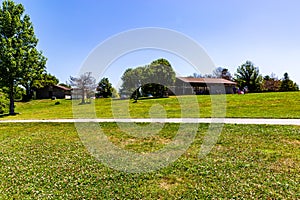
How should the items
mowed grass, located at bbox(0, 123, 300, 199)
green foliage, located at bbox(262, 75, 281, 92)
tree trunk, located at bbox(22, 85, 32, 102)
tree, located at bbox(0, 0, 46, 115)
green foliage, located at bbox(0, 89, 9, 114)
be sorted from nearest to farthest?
mowed grass, located at bbox(0, 123, 300, 199) < tree, located at bbox(0, 0, 46, 115) < green foliage, located at bbox(0, 89, 9, 114) < tree trunk, located at bbox(22, 85, 32, 102) < green foliage, located at bbox(262, 75, 281, 92)

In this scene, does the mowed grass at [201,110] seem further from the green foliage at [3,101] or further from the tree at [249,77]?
the tree at [249,77]

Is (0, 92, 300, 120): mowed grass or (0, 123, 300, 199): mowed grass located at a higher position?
(0, 92, 300, 120): mowed grass

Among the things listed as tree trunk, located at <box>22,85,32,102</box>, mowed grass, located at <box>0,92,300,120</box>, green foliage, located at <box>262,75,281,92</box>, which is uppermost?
green foliage, located at <box>262,75,281,92</box>

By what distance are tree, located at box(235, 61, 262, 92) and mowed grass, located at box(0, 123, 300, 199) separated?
204 feet

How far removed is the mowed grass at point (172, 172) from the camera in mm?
5273

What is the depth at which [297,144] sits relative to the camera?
7922mm

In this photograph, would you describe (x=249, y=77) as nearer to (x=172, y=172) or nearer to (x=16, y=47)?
(x=16, y=47)

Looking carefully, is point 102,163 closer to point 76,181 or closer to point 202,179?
point 76,181

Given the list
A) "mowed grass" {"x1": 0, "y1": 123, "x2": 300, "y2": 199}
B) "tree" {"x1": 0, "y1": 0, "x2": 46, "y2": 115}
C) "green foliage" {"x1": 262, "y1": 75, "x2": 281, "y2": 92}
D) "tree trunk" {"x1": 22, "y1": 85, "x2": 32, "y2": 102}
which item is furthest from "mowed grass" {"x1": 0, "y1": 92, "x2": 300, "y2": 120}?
"green foliage" {"x1": 262, "y1": 75, "x2": 281, "y2": 92}

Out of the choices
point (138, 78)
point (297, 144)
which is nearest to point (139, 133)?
point (297, 144)

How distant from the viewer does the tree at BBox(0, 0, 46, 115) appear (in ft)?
79.3

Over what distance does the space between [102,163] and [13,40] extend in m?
22.9

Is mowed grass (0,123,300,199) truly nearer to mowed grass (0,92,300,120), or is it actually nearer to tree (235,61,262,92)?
mowed grass (0,92,300,120)

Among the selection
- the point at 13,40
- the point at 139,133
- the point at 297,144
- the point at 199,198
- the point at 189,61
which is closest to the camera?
→ the point at 199,198
